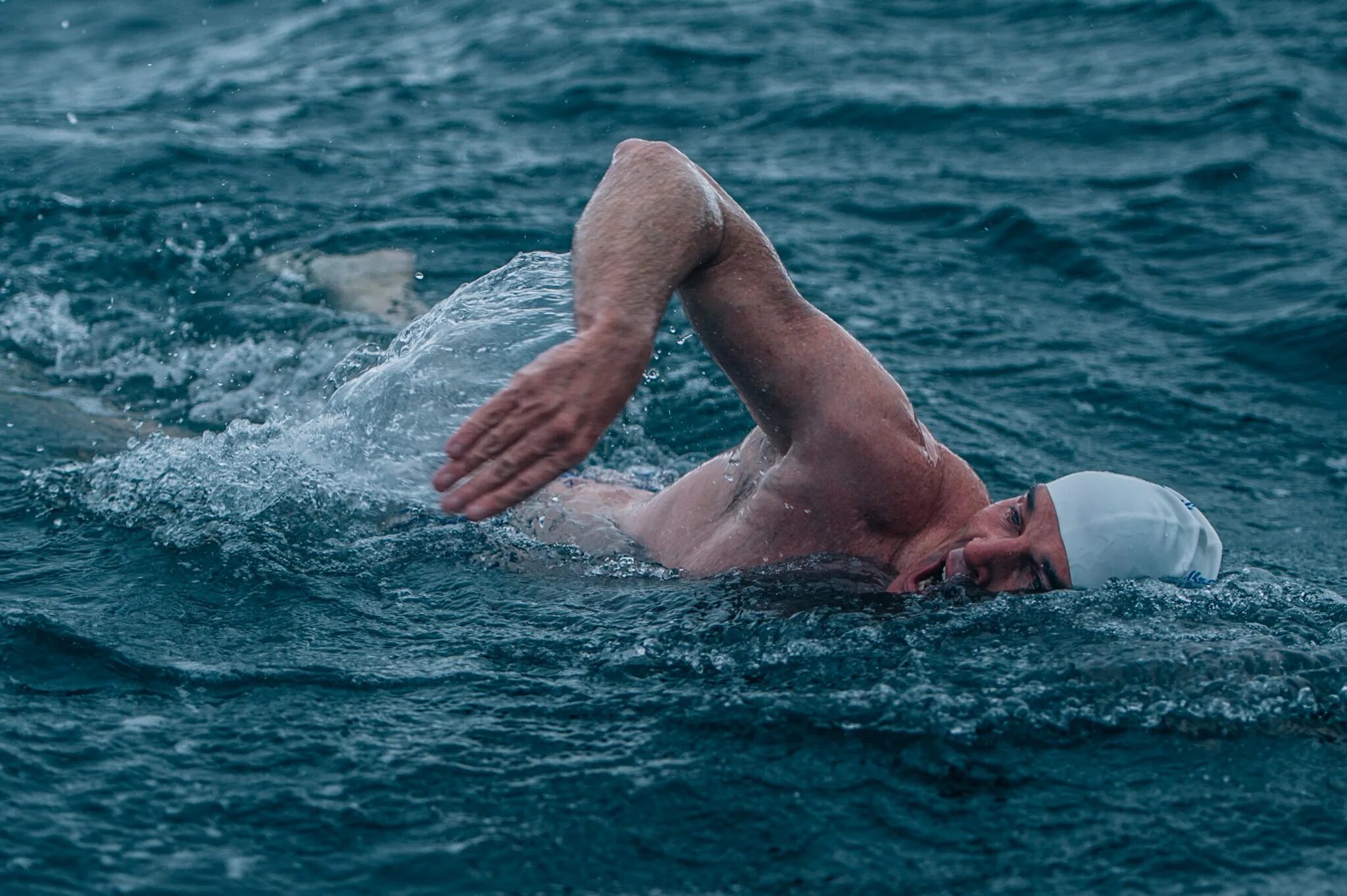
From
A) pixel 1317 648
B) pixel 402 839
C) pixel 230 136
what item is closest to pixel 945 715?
pixel 1317 648

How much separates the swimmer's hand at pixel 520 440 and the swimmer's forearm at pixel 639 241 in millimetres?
175

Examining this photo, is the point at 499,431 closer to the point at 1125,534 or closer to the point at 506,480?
the point at 506,480

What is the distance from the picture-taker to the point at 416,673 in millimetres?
3586

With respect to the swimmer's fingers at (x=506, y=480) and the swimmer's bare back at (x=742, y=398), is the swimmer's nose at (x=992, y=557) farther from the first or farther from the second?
the swimmer's fingers at (x=506, y=480)

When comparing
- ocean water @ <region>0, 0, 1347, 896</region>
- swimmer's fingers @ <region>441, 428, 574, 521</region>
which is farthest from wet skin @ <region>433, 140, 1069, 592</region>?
ocean water @ <region>0, 0, 1347, 896</region>

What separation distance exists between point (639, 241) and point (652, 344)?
33cm

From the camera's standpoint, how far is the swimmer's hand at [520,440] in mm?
3037

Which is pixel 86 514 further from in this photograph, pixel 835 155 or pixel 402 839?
pixel 835 155

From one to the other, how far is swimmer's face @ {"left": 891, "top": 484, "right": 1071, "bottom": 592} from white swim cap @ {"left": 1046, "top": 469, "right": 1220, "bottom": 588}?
4 cm

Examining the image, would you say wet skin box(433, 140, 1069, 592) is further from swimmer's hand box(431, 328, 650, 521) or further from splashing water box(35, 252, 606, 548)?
splashing water box(35, 252, 606, 548)

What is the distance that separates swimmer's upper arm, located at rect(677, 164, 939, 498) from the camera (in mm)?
3832

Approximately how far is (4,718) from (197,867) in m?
0.80

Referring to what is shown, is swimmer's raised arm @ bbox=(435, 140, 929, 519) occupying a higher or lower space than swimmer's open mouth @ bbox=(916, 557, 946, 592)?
higher

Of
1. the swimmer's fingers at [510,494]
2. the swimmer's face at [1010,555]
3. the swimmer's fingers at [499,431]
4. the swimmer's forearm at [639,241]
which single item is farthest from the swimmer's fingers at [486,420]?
the swimmer's face at [1010,555]
